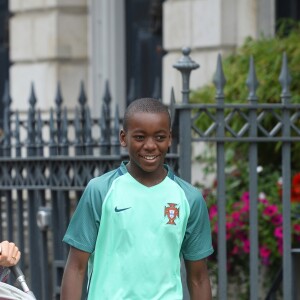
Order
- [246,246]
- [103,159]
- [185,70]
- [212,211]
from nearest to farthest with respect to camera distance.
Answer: [185,70]
[103,159]
[246,246]
[212,211]

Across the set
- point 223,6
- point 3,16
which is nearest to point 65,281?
point 223,6

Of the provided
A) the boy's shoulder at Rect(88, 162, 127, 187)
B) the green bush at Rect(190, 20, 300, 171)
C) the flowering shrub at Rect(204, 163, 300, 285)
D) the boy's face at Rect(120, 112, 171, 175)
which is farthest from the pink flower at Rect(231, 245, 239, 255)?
the boy's face at Rect(120, 112, 171, 175)

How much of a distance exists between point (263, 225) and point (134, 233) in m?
3.80

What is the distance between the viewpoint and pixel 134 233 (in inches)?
192

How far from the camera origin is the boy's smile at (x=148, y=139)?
4.91 metres

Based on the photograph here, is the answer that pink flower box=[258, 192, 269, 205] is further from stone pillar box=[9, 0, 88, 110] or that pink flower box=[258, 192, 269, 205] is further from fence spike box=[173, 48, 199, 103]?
stone pillar box=[9, 0, 88, 110]

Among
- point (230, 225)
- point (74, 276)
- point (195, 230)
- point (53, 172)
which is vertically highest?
point (53, 172)

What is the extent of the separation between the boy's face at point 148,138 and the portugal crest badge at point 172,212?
146mm

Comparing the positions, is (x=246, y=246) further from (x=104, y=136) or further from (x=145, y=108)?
(x=145, y=108)

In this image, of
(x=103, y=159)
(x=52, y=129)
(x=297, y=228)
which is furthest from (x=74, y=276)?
(x=297, y=228)

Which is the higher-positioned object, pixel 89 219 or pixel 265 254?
pixel 89 219

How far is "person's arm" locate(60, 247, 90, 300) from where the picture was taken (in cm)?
496

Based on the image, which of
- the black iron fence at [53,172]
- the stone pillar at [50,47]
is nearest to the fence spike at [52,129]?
the black iron fence at [53,172]

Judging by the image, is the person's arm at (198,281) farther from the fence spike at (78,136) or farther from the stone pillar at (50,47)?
the stone pillar at (50,47)
